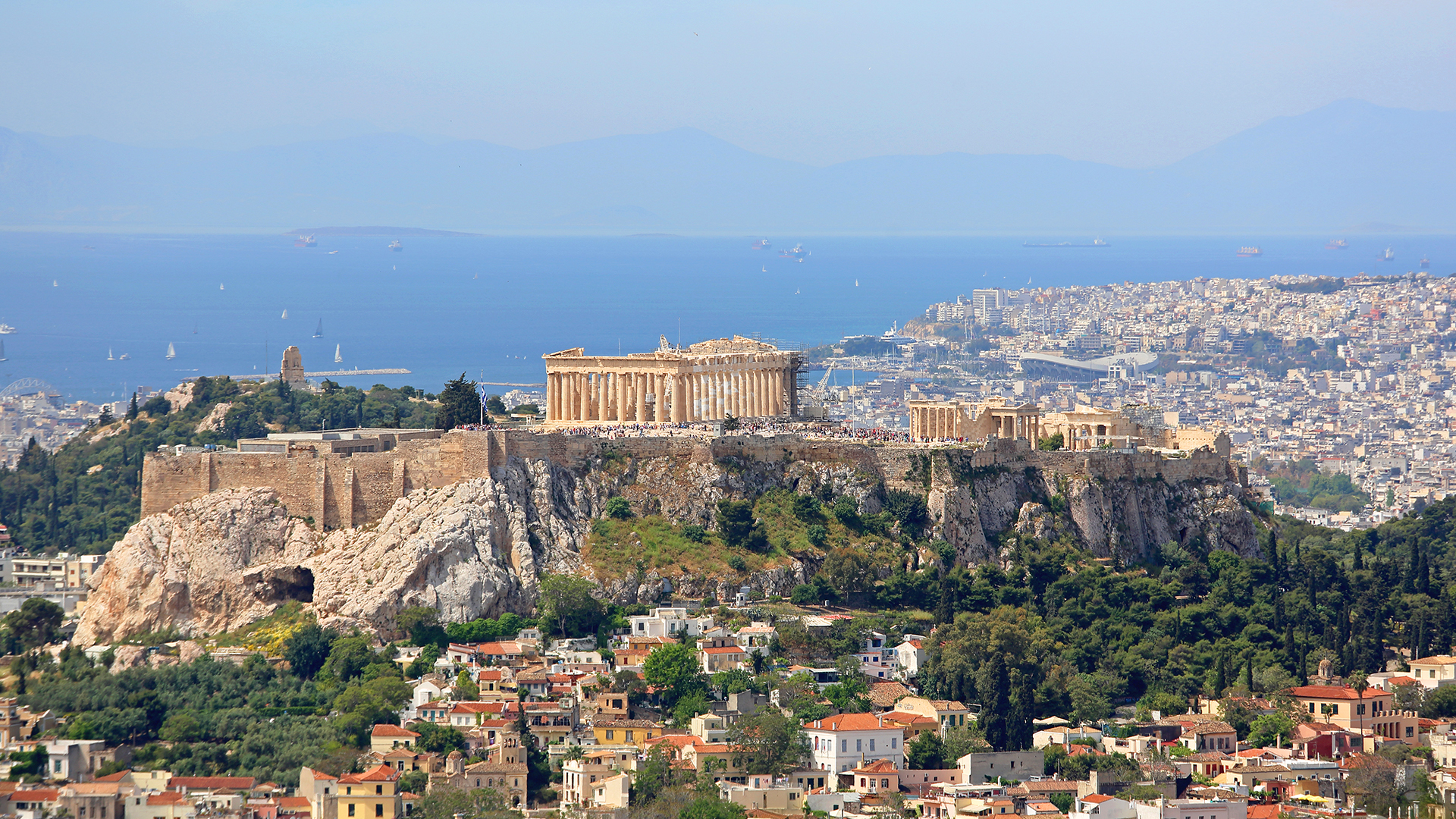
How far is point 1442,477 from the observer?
178750mm

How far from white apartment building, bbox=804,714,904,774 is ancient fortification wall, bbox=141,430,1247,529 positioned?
54.8 feet

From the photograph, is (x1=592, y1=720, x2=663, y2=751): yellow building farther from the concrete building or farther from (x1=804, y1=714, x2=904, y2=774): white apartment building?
the concrete building

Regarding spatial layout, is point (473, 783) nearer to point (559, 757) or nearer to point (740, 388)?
point (559, 757)

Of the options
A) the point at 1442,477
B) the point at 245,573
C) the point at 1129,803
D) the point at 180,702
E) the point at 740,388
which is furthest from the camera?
the point at 1442,477

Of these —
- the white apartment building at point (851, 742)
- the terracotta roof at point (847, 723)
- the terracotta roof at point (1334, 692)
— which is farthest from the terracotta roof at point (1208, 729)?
the terracotta roof at point (847, 723)

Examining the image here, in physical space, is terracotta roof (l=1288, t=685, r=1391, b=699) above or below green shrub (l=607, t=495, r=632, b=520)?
below

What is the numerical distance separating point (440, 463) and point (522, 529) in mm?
3878

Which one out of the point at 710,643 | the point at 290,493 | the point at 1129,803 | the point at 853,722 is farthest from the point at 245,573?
the point at 1129,803

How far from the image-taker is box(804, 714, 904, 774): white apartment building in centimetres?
7088

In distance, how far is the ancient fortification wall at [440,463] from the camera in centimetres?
8369

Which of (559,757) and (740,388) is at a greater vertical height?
(740,388)

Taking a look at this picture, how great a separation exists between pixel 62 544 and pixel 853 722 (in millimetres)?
47051

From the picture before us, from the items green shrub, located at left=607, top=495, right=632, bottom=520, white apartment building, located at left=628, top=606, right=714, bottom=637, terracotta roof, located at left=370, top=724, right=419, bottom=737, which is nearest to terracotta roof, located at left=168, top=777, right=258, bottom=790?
terracotta roof, located at left=370, top=724, right=419, bottom=737

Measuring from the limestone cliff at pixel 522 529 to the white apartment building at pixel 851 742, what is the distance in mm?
11685
